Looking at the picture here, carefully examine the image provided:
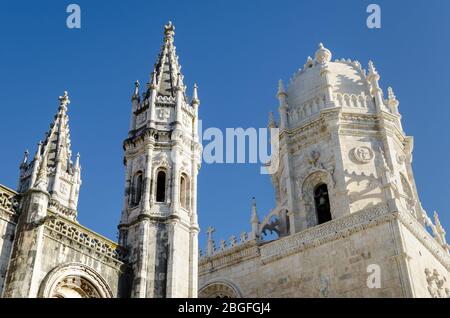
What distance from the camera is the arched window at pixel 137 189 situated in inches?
854

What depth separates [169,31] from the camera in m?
27.3

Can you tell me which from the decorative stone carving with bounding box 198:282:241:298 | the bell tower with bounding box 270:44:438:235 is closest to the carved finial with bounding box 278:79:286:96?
the bell tower with bounding box 270:44:438:235

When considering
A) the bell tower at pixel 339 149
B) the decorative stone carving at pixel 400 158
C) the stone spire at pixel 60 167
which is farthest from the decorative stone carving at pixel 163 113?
the decorative stone carving at pixel 400 158

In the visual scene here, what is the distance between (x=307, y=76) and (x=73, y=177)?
45.5 ft

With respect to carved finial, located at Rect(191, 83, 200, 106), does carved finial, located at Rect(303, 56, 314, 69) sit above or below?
above

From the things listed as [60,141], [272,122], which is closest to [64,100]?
[60,141]

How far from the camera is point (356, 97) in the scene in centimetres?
3170

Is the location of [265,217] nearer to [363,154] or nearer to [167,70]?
[363,154]

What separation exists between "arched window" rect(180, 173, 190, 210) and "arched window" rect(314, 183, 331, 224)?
29.1 feet

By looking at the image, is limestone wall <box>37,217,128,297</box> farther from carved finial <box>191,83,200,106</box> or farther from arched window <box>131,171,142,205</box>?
carved finial <box>191,83,200,106</box>

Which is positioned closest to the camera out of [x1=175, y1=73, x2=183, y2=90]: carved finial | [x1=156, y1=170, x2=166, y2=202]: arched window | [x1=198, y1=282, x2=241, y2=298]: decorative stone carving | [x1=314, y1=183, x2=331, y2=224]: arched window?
[x1=156, y1=170, x2=166, y2=202]: arched window

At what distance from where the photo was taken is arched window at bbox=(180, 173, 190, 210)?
21767 millimetres
